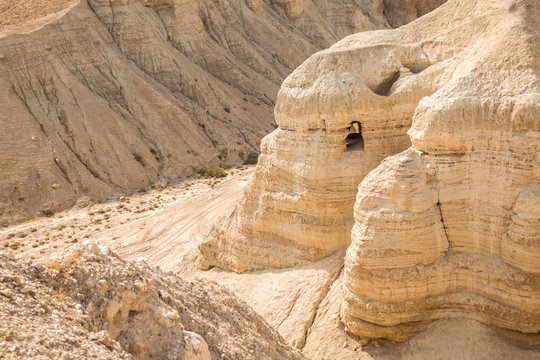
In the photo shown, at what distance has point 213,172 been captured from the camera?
3131 centimetres

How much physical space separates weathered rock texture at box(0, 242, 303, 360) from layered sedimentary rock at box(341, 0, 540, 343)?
3.02 metres

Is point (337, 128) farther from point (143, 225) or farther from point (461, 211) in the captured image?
point (143, 225)

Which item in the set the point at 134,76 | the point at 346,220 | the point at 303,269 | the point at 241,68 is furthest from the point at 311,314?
the point at 241,68

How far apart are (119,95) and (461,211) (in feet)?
90.4

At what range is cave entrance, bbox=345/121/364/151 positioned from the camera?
12.2 meters

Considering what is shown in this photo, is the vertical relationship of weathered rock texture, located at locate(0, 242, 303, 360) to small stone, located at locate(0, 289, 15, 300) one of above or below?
below

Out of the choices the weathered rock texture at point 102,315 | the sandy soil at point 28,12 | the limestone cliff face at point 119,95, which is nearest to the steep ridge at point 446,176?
the weathered rock texture at point 102,315

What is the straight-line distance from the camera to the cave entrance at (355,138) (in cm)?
1216

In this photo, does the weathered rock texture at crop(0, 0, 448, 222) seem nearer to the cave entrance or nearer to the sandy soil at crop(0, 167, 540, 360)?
the sandy soil at crop(0, 167, 540, 360)

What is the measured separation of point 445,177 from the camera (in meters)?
9.82

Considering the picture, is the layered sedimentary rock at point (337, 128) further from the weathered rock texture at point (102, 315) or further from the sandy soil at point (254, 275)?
the weathered rock texture at point (102, 315)

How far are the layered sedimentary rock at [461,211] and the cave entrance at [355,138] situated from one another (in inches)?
80.1

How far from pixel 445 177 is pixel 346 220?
2949mm

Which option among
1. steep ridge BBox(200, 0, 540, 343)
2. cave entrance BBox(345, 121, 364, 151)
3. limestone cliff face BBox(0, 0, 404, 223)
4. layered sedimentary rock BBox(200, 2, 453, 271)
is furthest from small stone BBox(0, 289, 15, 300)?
limestone cliff face BBox(0, 0, 404, 223)
